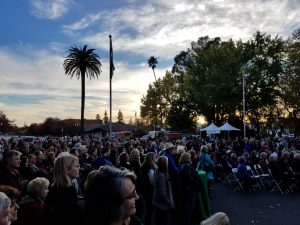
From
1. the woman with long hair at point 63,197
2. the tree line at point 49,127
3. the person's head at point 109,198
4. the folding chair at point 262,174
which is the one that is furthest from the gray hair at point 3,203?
the tree line at point 49,127

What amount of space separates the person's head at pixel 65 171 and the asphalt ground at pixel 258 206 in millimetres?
7374

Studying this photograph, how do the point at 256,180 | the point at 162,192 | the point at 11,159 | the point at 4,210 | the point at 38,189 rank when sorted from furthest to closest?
the point at 256,180 → the point at 162,192 → the point at 11,159 → the point at 38,189 → the point at 4,210

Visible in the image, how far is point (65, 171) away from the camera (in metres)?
4.73

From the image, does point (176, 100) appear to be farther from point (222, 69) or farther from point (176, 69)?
point (222, 69)

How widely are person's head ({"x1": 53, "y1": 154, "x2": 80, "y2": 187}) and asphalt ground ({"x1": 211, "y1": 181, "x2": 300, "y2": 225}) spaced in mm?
7374

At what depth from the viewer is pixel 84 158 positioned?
50.2 ft

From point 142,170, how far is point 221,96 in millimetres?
43994

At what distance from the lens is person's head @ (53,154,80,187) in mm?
4599

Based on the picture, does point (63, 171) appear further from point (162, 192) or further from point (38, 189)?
point (162, 192)

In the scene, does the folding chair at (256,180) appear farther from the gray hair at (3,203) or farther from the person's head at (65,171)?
the gray hair at (3,203)

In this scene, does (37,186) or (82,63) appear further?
(82,63)

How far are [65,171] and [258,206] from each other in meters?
10.4

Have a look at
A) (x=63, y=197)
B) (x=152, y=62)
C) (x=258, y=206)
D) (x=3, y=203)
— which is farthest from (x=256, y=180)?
(x=152, y=62)

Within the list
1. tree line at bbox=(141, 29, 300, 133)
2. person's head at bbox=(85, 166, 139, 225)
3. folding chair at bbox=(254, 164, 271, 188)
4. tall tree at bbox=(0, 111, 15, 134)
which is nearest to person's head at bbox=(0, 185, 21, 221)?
person's head at bbox=(85, 166, 139, 225)
